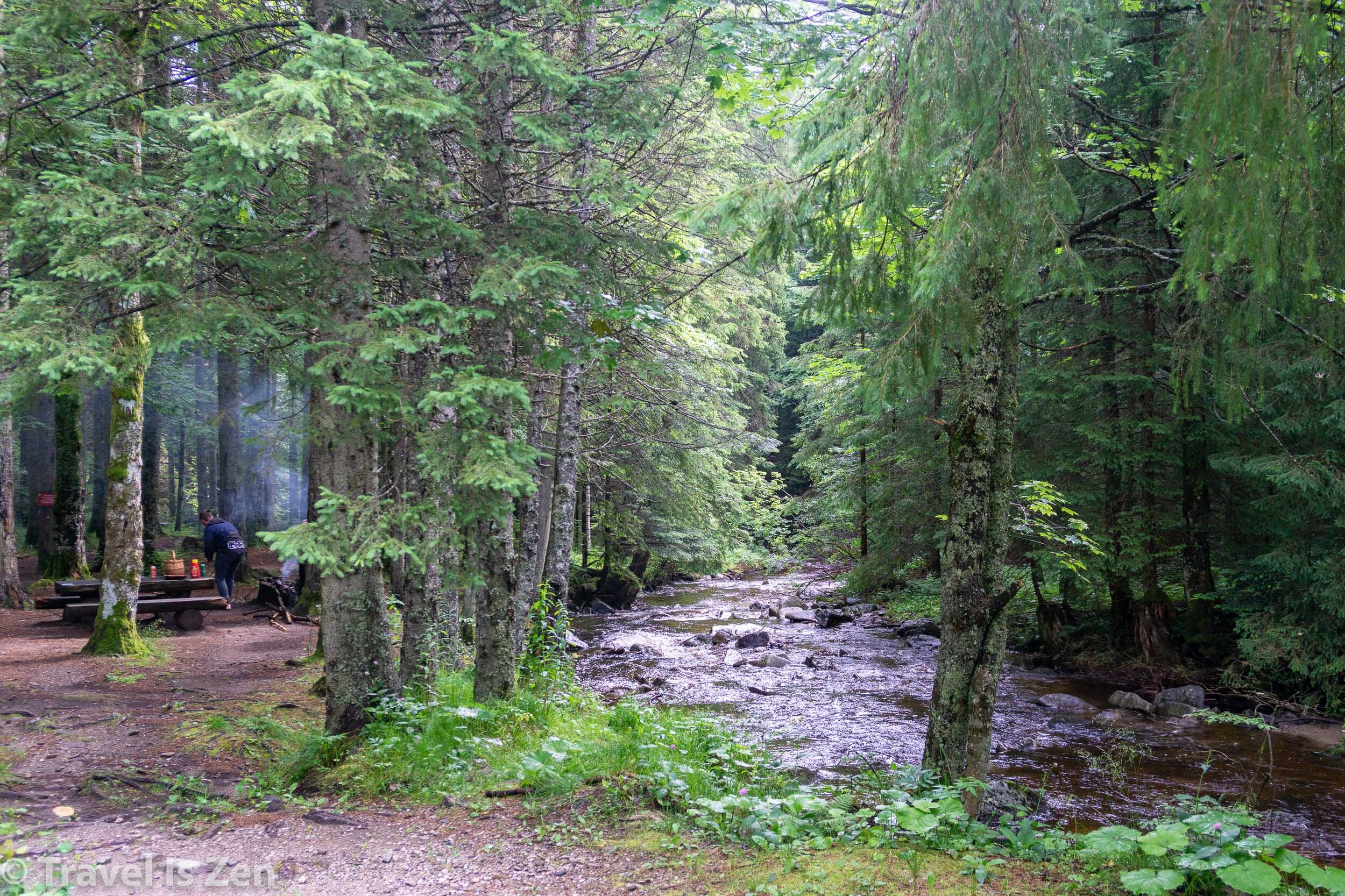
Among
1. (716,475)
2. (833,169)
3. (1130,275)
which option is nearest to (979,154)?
(833,169)

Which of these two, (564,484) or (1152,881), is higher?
(564,484)

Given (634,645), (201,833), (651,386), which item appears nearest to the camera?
(201,833)

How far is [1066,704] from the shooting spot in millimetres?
9969

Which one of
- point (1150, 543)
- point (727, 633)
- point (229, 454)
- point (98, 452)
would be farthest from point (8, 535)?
point (1150, 543)

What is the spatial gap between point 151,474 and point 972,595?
22.5 metres

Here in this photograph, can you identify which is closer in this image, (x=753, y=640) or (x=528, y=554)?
(x=528, y=554)

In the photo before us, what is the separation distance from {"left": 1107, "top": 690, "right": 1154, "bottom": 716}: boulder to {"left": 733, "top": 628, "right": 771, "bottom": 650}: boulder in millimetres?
5787

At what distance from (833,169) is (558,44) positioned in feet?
17.9

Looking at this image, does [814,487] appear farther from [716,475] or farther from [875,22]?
[875,22]

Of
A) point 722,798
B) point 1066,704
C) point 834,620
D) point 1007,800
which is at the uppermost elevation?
point 722,798

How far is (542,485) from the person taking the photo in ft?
33.8

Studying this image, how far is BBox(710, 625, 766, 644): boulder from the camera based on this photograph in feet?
46.9

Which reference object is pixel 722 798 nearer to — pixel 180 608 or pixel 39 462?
pixel 180 608

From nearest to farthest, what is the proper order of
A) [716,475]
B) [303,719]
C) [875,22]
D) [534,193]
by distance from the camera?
[875,22] < [303,719] < [534,193] < [716,475]
